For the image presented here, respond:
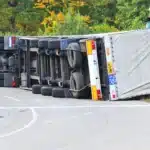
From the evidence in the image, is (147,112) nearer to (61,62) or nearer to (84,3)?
(61,62)

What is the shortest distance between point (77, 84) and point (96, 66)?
92 cm

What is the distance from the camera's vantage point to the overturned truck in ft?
55.8

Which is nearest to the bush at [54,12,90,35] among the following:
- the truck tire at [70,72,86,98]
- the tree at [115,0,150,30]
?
the tree at [115,0,150,30]

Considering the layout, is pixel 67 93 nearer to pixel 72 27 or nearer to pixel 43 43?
pixel 43 43

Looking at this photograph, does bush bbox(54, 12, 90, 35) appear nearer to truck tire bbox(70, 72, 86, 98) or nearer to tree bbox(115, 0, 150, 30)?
tree bbox(115, 0, 150, 30)

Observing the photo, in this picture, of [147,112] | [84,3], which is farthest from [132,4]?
[147,112]

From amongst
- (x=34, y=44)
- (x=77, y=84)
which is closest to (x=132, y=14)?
(x=34, y=44)

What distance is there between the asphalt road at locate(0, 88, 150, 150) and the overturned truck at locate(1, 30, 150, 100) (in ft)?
2.02

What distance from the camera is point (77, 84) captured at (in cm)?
1788

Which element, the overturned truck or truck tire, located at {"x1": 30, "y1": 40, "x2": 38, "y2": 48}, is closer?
the overturned truck

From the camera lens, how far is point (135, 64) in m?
17.1

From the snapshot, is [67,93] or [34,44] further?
[34,44]

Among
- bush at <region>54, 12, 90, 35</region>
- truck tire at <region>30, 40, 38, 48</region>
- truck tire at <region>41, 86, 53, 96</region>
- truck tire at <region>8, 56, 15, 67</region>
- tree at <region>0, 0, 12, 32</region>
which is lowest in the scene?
truck tire at <region>41, 86, 53, 96</region>

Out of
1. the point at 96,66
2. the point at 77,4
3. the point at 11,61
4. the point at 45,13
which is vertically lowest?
the point at 96,66
